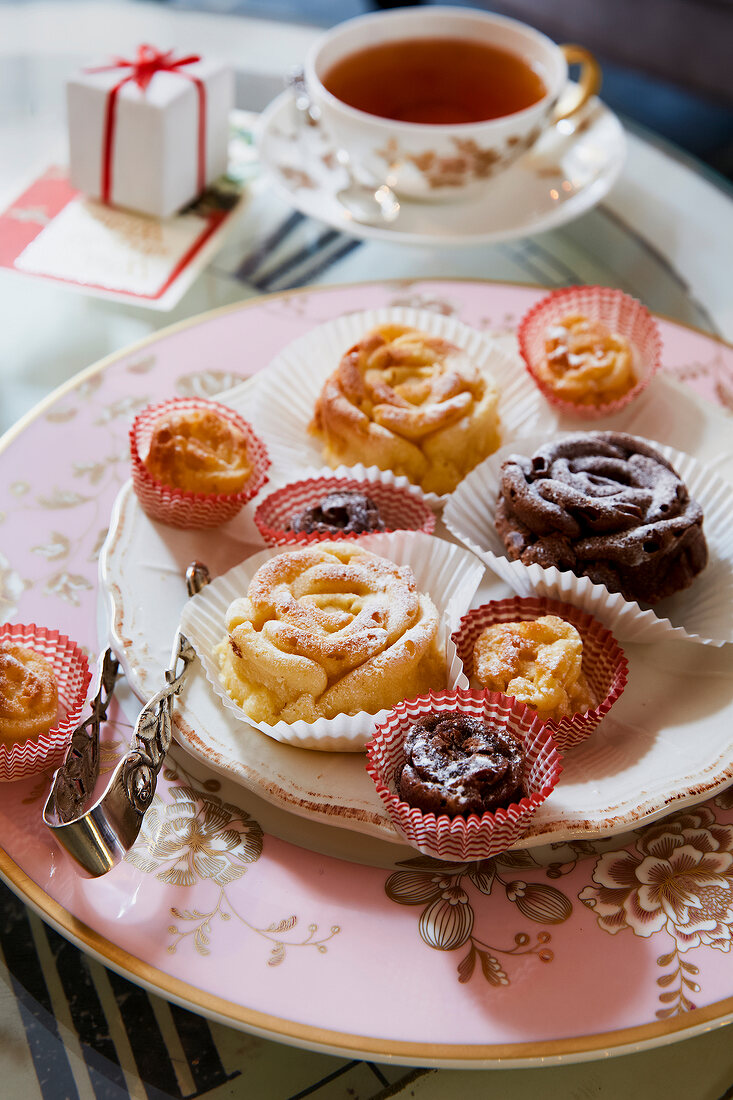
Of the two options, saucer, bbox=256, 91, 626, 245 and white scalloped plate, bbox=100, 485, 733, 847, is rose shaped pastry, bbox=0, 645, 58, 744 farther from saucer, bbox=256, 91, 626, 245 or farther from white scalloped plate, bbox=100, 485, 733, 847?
saucer, bbox=256, 91, 626, 245

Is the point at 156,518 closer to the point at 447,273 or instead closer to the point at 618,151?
the point at 447,273

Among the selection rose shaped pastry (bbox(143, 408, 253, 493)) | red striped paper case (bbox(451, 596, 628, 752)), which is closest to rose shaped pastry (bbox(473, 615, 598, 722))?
red striped paper case (bbox(451, 596, 628, 752))

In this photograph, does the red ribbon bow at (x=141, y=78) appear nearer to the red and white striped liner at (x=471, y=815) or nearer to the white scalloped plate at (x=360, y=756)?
the white scalloped plate at (x=360, y=756)

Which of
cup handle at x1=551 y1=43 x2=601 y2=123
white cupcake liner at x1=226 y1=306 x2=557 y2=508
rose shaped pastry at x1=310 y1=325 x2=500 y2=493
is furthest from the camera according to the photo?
cup handle at x1=551 y1=43 x2=601 y2=123

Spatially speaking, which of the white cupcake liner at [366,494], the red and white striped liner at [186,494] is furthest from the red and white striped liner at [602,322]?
the red and white striped liner at [186,494]

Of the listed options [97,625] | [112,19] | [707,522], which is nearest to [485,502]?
[707,522]
